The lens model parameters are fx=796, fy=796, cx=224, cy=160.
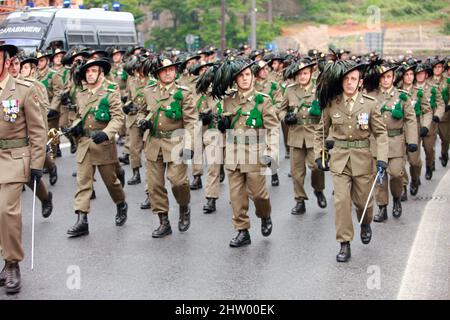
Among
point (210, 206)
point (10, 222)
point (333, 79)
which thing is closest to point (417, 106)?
point (210, 206)

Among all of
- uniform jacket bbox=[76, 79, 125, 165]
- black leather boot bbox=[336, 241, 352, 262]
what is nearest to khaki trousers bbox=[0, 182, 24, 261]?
uniform jacket bbox=[76, 79, 125, 165]

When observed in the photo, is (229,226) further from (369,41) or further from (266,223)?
(369,41)

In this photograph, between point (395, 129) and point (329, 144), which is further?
point (395, 129)

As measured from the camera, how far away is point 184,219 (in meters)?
9.12

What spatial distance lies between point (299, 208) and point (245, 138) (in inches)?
81.2

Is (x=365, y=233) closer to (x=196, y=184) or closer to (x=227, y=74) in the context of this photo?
(x=227, y=74)

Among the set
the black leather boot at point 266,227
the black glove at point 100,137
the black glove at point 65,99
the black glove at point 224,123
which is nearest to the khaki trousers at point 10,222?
the black glove at point 100,137

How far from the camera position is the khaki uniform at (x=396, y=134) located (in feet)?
31.9

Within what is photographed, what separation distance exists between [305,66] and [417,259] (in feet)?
12.2

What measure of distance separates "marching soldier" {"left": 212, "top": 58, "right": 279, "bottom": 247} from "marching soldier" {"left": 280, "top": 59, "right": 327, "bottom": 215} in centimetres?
179

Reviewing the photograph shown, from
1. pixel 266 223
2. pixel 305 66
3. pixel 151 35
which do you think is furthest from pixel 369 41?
pixel 266 223

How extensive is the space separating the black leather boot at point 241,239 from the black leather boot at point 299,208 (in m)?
1.76

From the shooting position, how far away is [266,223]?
864 centimetres

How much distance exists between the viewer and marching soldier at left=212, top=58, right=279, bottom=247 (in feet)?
27.2
